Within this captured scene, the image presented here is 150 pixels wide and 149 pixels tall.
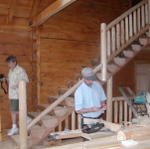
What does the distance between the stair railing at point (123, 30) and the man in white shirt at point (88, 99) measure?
3.85 feet

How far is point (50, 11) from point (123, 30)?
155cm

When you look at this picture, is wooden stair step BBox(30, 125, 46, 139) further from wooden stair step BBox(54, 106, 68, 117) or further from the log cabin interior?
wooden stair step BBox(54, 106, 68, 117)

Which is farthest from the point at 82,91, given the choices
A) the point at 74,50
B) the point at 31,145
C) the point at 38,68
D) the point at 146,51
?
the point at 146,51

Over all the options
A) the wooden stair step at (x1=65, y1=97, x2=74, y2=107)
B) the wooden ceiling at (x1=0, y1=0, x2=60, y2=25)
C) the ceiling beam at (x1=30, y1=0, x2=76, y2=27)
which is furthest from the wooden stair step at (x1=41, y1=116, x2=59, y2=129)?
the wooden ceiling at (x1=0, y1=0, x2=60, y2=25)

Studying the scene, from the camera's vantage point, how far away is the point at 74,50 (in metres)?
6.07

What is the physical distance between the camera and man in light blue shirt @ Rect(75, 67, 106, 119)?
327 centimetres

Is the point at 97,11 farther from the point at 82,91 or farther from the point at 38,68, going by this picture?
the point at 82,91

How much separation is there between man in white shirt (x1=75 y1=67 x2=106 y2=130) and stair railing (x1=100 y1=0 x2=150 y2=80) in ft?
3.85

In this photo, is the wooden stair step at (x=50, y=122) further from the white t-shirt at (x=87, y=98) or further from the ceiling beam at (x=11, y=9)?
the ceiling beam at (x=11, y=9)

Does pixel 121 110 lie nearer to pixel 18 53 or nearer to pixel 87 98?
pixel 87 98

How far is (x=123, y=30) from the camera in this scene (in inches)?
198

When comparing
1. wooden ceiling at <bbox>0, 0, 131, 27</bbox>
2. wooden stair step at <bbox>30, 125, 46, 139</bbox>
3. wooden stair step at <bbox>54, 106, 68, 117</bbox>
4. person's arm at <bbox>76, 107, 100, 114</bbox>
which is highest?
wooden ceiling at <bbox>0, 0, 131, 27</bbox>

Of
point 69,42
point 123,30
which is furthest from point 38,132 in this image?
point 123,30

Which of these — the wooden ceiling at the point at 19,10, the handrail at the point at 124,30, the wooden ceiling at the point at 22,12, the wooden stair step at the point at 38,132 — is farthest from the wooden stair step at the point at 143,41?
the wooden stair step at the point at 38,132
